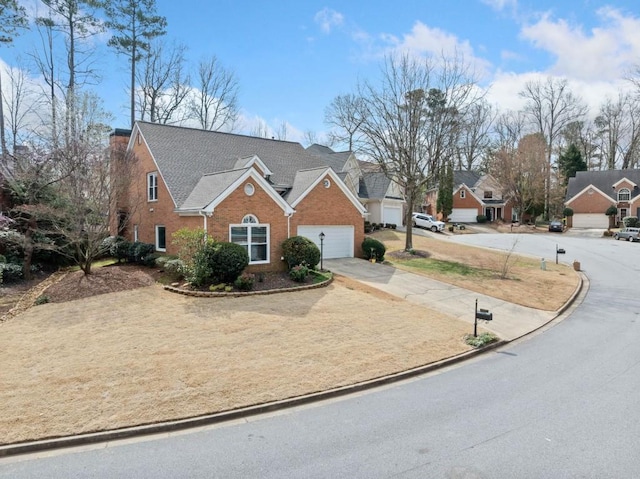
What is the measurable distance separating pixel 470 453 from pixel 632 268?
81.3ft

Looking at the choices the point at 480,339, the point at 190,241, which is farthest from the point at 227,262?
the point at 480,339

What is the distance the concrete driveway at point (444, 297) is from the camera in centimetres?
1274

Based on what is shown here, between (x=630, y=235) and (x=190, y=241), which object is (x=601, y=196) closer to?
(x=630, y=235)

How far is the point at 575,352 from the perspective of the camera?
33.0 feet

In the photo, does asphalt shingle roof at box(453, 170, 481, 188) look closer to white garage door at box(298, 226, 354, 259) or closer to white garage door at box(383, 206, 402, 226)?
white garage door at box(383, 206, 402, 226)

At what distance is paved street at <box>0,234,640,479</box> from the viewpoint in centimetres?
503

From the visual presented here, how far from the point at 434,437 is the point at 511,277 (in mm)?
16811

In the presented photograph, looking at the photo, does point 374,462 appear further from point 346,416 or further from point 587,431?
point 587,431

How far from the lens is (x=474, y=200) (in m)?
54.9

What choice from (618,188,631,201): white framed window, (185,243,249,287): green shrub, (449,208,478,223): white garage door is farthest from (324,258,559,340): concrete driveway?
(618,188,631,201): white framed window

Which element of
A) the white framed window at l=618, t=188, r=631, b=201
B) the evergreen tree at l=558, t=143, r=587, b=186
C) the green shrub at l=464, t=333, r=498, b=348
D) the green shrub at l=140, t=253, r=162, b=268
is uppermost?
the evergreen tree at l=558, t=143, r=587, b=186

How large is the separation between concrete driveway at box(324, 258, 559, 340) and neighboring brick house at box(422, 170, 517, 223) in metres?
36.4

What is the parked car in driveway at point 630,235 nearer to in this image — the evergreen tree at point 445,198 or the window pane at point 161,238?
the evergreen tree at point 445,198

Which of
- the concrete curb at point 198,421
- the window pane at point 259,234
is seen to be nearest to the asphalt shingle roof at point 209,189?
the window pane at point 259,234
